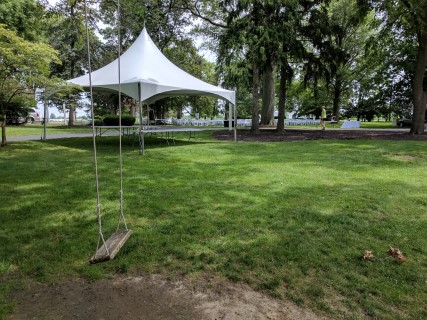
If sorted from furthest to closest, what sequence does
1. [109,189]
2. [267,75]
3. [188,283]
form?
[267,75] < [109,189] < [188,283]

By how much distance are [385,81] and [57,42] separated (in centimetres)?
2657

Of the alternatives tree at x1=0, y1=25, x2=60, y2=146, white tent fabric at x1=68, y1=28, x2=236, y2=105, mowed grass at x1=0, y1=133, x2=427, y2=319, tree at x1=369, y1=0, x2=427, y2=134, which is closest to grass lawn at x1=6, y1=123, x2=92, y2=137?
white tent fabric at x1=68, y1=28, x2=236, y2=105

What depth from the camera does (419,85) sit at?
15.5 m

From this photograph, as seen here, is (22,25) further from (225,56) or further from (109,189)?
(109,189)

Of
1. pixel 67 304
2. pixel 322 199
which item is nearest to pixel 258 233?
pixel 322 199

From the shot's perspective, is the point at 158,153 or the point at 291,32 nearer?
the point at 158,153

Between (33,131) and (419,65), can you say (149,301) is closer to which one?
(419,65)

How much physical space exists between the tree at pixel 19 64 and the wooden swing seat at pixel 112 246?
7.62 m

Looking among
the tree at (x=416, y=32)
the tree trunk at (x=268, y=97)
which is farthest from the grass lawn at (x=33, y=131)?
the tree at (x=416, y=32)

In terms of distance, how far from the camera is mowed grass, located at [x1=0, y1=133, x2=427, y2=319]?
9.73ft

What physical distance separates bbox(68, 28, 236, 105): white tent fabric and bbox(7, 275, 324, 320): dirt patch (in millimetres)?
8143

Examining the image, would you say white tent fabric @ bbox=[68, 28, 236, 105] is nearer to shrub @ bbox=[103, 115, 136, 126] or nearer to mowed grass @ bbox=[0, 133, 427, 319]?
mowed grass @ bbox=[0, 133, 427, 319]

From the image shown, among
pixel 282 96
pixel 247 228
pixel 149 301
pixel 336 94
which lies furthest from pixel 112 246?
pixel 336 94

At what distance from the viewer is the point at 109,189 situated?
Answer: 579cm
